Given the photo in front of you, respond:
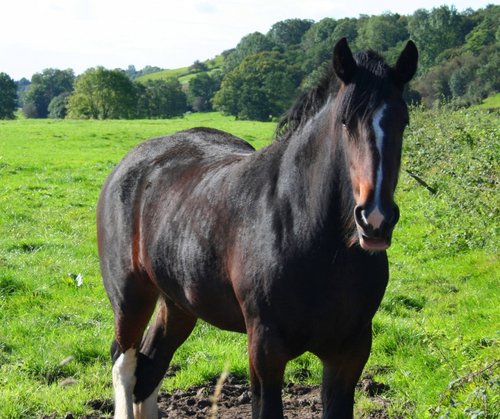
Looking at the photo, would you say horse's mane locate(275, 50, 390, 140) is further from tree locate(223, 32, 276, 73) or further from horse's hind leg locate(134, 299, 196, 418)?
tree locate(223, 32, 276, 73)

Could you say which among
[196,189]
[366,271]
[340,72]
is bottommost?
[366,271]

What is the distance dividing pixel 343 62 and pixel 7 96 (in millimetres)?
67661

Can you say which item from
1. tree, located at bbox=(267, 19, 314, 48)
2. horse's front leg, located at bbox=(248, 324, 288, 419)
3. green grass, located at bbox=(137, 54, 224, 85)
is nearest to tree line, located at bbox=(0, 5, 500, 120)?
tree, located at bbox=(267, 19, 314, 48)

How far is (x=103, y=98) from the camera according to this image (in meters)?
61.8

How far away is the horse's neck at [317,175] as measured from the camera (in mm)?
3303

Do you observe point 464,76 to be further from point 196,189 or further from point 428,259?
point 196,189

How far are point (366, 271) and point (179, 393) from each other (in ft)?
8.72

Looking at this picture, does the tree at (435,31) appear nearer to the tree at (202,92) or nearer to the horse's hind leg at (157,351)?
the tree at (202,92)

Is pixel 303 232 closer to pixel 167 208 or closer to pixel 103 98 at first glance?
pixel 167 208

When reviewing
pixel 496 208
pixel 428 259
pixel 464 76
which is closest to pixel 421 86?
pixel 464 76

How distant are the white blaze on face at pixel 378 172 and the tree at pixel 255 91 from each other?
101 feet

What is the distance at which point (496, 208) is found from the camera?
686 centimetres

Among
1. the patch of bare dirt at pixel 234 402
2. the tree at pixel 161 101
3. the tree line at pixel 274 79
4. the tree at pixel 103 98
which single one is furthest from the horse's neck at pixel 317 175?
the tree at pixel 161 101

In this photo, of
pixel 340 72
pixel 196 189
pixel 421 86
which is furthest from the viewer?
pixel 421 86
